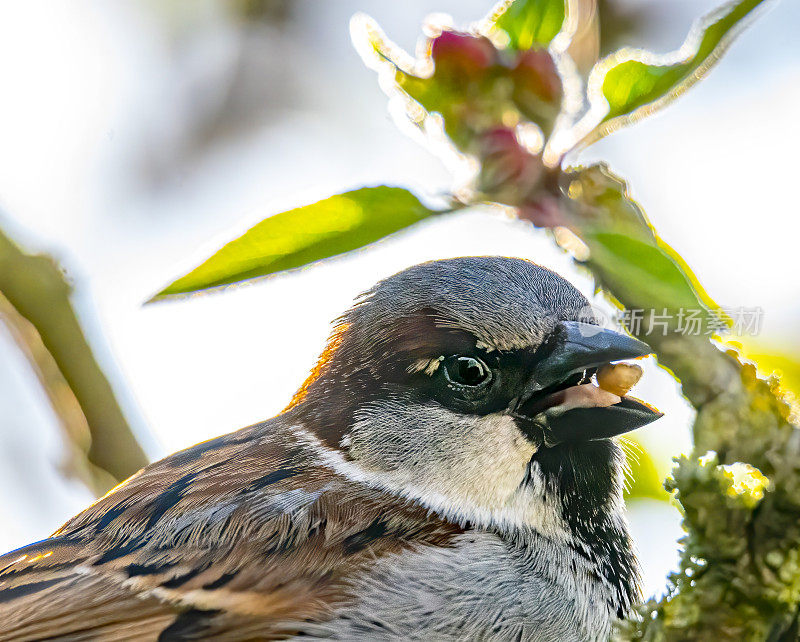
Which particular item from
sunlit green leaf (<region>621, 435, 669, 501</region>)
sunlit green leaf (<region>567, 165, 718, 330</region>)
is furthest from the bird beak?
sunlit green leaf (<region>567, 165, 718, 330</region>)

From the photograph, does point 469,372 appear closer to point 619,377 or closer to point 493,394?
point 493,394

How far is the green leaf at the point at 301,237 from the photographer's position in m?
1.59

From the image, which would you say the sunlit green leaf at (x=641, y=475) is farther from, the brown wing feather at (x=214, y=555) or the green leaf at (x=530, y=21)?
the green leaf at (x=530, y=21)

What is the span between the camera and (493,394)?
2365mm

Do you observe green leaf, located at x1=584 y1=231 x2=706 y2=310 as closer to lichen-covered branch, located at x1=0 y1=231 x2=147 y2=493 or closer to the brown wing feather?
the brown wing feather

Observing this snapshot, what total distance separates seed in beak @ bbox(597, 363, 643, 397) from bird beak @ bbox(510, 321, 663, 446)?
0.05 ft

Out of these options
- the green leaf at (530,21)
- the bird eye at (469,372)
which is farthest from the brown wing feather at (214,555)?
the green leaf at (530,21)

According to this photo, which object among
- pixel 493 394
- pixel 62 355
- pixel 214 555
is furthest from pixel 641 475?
pixel 62 355

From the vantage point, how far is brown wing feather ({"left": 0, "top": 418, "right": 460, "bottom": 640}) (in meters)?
2.15

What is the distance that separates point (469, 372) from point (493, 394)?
3.3 inches

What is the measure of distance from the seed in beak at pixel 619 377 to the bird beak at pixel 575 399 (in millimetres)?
14

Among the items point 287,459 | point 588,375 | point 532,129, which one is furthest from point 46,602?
point 532,129

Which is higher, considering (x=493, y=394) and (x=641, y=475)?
(x=493, y=394)

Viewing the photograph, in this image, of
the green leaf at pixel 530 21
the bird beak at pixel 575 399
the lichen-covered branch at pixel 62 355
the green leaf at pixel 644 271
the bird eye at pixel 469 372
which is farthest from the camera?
the lichen-covered branch at pixel 62 355
